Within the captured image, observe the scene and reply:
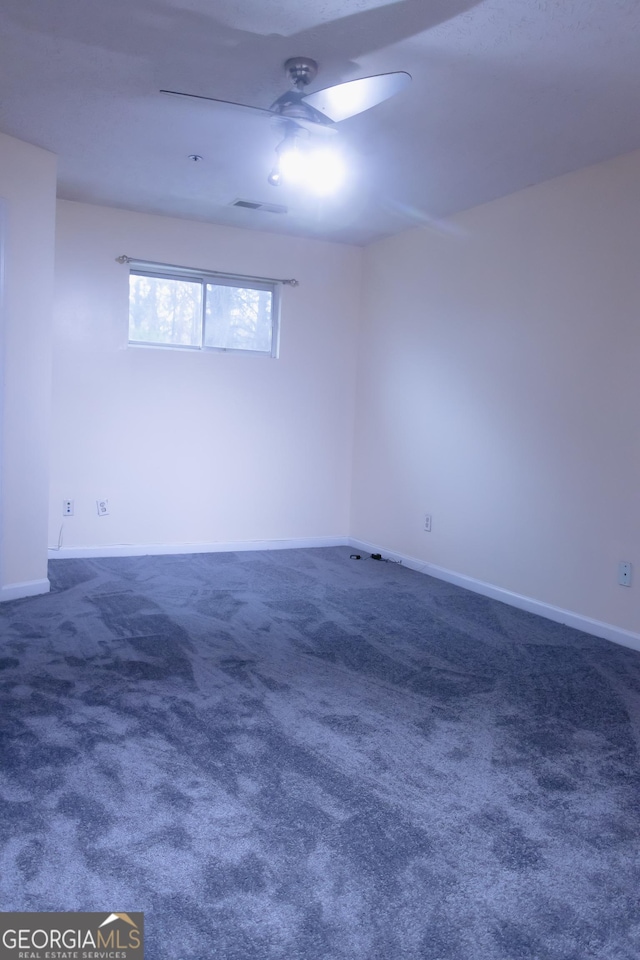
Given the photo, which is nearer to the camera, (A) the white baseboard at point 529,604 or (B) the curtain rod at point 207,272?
(A) the white baseboard at point 529,604

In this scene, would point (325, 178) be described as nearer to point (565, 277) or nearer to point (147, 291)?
point (565, 277)

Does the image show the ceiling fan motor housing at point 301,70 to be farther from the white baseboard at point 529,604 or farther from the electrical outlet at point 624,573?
the white baseboard at point 529,604

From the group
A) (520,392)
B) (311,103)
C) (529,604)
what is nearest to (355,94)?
(311,103)

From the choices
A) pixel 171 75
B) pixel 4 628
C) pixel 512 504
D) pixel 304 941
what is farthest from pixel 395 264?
pixel 304 941

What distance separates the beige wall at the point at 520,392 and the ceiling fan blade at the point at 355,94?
1.65 meters

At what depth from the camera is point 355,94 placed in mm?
2459

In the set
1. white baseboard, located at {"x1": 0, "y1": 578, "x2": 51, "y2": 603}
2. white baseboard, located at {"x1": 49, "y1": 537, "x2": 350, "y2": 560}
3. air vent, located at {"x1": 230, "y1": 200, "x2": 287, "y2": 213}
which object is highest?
air vent, located at {"x1": 230, "y1": 200, "x2": 287, "y2": 213}

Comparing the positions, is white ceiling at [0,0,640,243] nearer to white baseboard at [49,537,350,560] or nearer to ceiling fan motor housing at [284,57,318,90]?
ceiling fan motor housing at [284,57,318,90]

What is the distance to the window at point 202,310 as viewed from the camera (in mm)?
5148

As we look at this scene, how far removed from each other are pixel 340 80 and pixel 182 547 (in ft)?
11.1

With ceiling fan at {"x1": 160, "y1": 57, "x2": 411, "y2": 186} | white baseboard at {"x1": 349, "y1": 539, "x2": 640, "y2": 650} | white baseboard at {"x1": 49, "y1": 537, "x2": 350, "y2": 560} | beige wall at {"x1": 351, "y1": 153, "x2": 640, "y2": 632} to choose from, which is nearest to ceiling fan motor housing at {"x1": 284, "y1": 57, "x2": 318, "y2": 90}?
ceiling fan at {"x1": 160, "y1": 57, "x2": 411, "y2": 186}

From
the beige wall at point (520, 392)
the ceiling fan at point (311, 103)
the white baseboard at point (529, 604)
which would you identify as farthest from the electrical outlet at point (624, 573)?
the ceiling fan at point (311, 103)

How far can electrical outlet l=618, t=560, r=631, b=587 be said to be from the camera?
138 inches

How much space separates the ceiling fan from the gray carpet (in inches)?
82.5
